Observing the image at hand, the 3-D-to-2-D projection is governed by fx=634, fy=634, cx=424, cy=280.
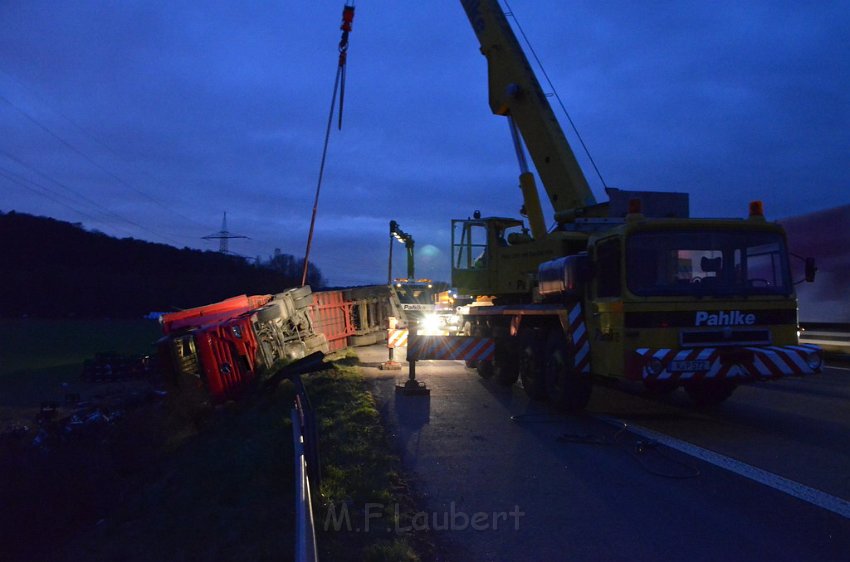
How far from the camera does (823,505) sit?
5.02 metres

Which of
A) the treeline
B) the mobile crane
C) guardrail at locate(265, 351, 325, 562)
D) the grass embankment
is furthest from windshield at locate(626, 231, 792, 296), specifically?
the treeline

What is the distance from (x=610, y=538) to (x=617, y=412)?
195 inches

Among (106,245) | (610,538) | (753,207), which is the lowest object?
(610,538)

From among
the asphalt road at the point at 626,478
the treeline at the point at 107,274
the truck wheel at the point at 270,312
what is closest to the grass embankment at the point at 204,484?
the asphalt road at the point at 626,478

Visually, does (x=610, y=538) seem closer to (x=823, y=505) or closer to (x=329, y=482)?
(x=823, y=505)

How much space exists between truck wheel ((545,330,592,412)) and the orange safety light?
2.97m

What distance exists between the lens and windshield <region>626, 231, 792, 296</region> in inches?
298

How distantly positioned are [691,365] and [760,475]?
165cm

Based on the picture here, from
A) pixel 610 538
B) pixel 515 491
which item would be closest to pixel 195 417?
pixel 515 491

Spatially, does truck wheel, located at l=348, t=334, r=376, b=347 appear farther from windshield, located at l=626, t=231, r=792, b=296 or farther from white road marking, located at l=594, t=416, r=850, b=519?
windshield, located at l=626, t=231, r=792, b=296

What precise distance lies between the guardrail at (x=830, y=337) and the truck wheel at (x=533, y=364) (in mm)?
7709

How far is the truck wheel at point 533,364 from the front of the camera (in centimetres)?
991

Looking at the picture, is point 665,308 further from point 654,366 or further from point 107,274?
point 107,274

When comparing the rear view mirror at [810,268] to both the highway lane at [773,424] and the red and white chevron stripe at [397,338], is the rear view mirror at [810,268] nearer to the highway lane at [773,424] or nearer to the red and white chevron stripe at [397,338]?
the highway lane at [773,424]
